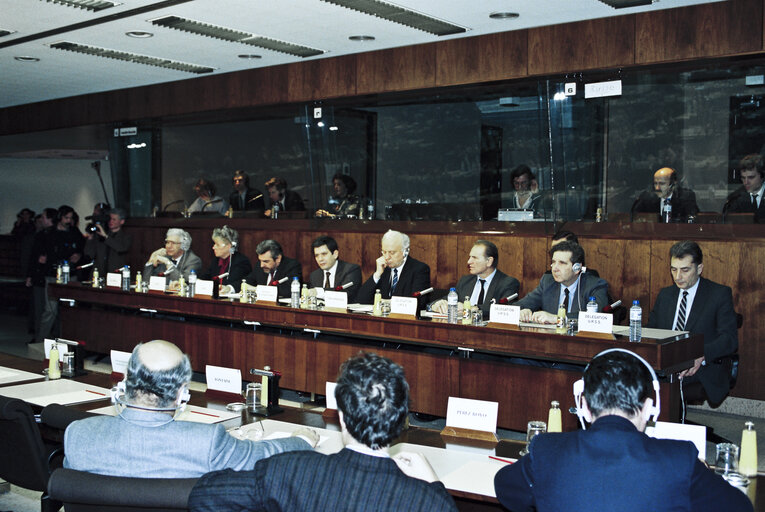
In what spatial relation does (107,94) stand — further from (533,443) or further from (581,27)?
(533,443)

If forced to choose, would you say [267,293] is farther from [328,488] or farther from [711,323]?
[328,488]

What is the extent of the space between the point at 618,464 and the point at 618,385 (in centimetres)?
19

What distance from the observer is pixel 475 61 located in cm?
648

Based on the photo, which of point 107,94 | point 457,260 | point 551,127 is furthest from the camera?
point 107,94

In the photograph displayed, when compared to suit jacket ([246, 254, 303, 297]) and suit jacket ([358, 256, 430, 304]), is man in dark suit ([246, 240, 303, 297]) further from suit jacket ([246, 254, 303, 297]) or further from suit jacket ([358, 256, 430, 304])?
suit jacket ([358, 256, 430, 304])

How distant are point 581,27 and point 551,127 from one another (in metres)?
0.87

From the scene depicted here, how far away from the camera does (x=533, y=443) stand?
1.77m

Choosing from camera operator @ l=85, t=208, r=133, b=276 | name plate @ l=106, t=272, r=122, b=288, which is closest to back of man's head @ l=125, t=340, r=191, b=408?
name plate @ l=106, t=272, r=122, b=288

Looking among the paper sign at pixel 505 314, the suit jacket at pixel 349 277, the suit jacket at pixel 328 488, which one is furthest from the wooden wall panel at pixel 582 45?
the suit jacket at pixel 328 488

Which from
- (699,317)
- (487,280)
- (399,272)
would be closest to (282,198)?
(399,272)

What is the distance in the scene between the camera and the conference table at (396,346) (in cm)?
398

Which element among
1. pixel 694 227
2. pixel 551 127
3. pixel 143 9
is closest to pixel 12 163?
pixel 143 9

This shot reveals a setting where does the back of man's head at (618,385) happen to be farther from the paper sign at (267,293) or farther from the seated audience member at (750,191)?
the seated audience member at (750,191)

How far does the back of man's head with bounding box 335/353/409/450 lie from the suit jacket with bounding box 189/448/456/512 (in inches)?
2.0
